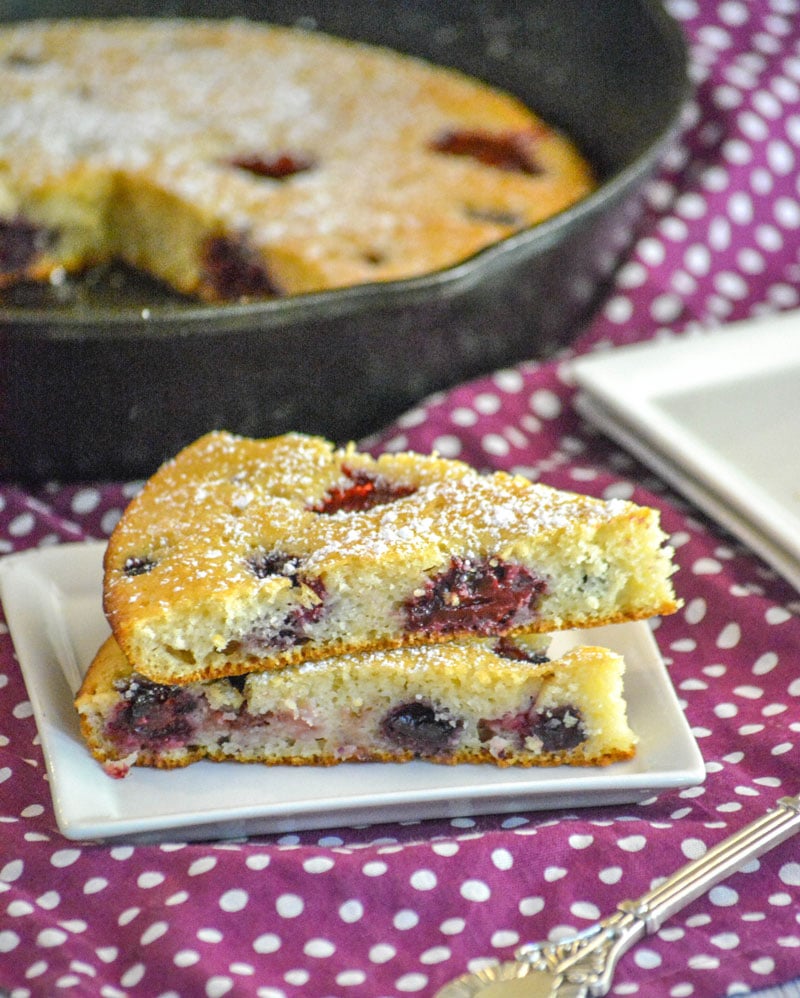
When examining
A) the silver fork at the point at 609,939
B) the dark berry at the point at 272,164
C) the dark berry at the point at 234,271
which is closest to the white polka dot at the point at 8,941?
the silver fork at the point at 609,939

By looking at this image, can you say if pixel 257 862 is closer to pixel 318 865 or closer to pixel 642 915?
pixel 318 865

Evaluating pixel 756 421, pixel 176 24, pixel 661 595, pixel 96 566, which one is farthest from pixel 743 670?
pixel 176 24

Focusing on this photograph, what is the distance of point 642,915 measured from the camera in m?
1.37

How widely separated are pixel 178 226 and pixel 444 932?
1.70 metres

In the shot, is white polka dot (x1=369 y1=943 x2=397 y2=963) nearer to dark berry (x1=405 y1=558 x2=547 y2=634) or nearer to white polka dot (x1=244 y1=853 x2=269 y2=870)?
white polka dot (x1=244 y1=853 x2=269 y2=870)

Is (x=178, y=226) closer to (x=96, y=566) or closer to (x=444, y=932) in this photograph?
(x=96, y=566)

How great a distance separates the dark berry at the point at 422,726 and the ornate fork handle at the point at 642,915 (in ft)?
0.88

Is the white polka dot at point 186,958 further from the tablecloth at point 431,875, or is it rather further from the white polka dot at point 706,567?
the white polka dot at point 706,567

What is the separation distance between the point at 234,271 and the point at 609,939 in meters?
1.67

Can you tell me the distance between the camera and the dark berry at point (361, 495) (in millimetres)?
1687

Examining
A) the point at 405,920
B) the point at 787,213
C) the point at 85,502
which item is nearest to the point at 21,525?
the point at 85,502

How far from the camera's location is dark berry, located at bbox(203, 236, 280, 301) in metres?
2.59

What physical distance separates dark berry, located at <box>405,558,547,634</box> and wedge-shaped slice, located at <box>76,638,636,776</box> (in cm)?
3

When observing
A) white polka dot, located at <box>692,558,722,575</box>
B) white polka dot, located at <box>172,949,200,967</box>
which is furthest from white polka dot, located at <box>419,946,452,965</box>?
white polka dot, located at <box>692,558,722,575</box>
